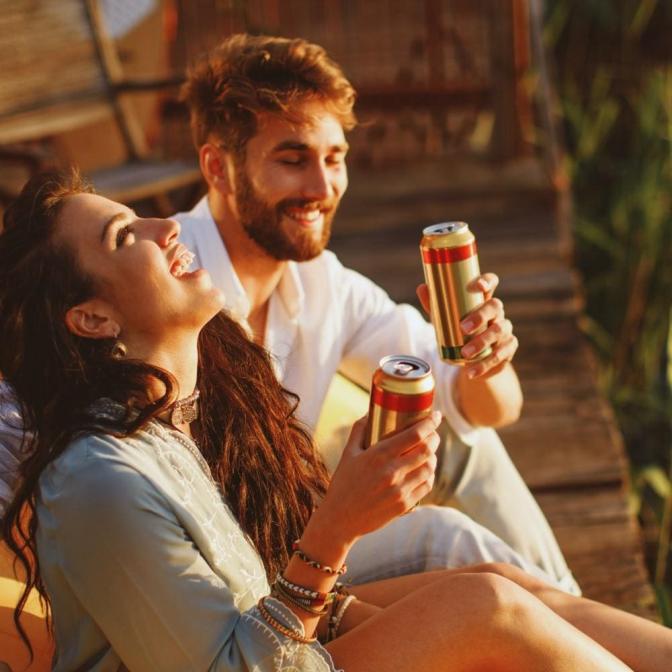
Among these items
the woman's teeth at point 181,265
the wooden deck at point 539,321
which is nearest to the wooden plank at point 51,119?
the wooden deck at point 539,321

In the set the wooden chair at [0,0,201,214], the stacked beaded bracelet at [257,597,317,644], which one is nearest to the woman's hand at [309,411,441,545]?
the stacked beaded bracelet at [257,597,317,644]

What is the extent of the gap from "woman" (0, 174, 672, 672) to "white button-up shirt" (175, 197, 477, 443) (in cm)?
60

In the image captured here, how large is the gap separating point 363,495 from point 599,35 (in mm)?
5752

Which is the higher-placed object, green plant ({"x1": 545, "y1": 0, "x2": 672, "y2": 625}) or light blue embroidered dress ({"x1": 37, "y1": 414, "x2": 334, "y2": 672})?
light blue embroidered dress ({"x1": 37, "y1": 414, "x2": 334, "y2": 672})

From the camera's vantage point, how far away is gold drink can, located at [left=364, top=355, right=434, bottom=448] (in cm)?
172

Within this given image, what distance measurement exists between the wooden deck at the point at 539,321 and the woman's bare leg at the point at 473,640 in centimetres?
122

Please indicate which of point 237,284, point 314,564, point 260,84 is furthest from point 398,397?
point 260,84

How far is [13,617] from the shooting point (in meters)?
1.93

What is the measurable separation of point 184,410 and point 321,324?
0.97m

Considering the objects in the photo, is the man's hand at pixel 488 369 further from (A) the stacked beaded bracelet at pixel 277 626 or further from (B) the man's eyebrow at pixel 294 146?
(A) the stacked beaded bracelet at pixel 277 626

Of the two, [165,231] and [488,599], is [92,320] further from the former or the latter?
[488,599]

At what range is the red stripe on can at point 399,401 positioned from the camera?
5.64 feet

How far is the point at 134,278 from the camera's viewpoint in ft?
6.29

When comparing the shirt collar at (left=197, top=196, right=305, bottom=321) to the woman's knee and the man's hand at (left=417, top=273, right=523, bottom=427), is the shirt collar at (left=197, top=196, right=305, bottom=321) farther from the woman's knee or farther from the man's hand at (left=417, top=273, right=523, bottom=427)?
the woman's knee
